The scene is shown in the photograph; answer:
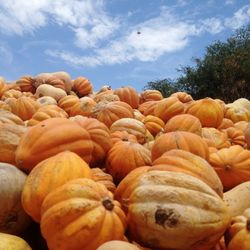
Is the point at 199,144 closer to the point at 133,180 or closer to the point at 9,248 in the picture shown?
the point at 133,180

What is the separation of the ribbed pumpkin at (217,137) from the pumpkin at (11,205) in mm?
1685

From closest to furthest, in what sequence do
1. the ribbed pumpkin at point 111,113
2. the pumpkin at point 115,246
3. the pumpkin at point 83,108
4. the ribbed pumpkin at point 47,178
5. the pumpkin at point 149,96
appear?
the pumpkin at point 115,246
the ribbed pumpkin at point 47,178
the ribbed pumpkin at point 111,113
the pumpkin at point 83,108
the pumpkin at point 149,96

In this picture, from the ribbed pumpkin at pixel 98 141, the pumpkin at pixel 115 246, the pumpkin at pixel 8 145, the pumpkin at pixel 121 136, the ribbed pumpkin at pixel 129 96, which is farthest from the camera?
the ribbed pumpkin at pixel 129 96

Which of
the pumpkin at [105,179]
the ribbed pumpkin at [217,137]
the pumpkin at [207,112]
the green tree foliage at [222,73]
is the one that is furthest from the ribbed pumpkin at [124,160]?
the green tree foliage at [222,73]

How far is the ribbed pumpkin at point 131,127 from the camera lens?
3.59 meters

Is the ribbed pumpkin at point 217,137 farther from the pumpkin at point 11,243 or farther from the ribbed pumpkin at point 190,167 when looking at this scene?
the pumpkin at point 11,243

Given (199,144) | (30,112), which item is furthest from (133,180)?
(30,112)

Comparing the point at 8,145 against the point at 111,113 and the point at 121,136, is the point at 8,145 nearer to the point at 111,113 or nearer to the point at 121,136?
the point at 121,136

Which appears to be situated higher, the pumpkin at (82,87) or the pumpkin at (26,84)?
the pumpkin at (26,84)

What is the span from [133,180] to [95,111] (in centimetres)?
189

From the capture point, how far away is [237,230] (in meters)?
2.00

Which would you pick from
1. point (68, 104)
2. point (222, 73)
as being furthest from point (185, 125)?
point (222, 73)

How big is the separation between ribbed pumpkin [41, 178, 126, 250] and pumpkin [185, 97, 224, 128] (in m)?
2.27

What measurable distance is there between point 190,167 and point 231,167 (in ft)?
2.29
